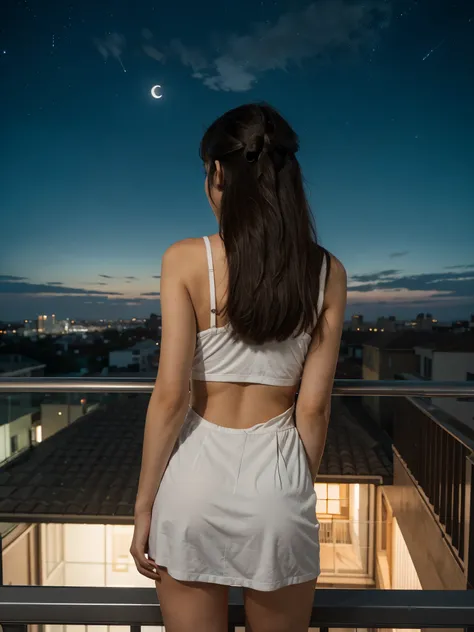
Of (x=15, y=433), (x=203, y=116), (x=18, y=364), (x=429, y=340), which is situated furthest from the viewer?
(x=429, y=340)

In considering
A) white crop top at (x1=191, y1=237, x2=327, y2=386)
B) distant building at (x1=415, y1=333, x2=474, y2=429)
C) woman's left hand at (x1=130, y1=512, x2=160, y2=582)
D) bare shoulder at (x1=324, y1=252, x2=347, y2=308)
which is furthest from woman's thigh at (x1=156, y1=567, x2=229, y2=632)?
distant building at (x1=415, y1=333, x2=474, y2=429)

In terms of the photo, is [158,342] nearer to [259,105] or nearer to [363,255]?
[259,105]

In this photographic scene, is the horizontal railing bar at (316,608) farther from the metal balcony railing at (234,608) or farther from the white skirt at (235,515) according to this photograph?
the white skirt at (235,515)

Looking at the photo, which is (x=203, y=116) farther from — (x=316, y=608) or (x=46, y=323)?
(x=316, y=608)

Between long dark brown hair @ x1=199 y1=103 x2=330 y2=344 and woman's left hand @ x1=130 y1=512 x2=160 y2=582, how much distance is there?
0.42 meters

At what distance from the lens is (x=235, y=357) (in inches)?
31.1

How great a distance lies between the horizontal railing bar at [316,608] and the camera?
1105 millimetres

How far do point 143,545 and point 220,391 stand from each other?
13.9 inches

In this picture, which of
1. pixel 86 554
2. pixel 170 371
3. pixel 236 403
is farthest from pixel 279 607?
pixel 86 554

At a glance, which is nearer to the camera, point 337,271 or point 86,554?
point 337,271

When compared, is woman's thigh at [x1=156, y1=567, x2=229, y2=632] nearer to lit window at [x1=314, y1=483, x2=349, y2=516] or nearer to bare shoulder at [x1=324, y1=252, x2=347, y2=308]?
bare shoulder at [x1=324, y1=252, x2=347, y2=308]

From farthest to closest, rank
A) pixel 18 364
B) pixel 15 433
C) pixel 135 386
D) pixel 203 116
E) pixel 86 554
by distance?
pixel 203 116, pixel 86 554, pixel 15 433, pixel 18 364, pixel 135 386

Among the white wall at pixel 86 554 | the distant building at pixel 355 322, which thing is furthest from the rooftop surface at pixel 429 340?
the white wall at pixel 86 554

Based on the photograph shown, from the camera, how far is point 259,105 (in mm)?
783
